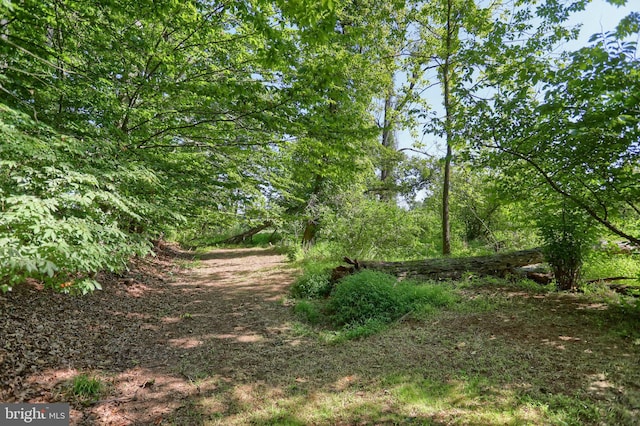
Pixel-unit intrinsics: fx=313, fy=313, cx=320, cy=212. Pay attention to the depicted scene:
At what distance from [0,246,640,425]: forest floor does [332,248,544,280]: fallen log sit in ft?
3.25

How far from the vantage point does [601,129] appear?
3381mm

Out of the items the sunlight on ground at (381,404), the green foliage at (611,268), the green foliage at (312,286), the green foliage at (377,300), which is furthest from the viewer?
the green foliage at (312,286)

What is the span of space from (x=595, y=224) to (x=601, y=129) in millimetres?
2398

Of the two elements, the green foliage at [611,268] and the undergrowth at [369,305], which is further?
the green foliage at [611,268]

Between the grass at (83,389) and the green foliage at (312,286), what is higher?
the green foliage at (312,286)

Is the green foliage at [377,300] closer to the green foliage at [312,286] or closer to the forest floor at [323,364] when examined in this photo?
the forest floor at [323,364]

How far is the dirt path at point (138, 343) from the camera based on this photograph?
9.93 ft

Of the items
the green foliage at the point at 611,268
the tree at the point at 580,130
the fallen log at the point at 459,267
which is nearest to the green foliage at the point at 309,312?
the fallen log at the point at 459,267

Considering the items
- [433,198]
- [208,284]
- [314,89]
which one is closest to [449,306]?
[314,89]

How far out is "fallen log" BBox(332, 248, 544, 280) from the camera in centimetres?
660

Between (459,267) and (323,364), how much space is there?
14.1 ft

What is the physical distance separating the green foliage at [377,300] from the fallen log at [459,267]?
0.97m

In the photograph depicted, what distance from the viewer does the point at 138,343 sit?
14.4ft

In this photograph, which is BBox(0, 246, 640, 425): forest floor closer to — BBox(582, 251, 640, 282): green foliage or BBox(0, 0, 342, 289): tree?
BBox(0, 0, 342, 289): tree
